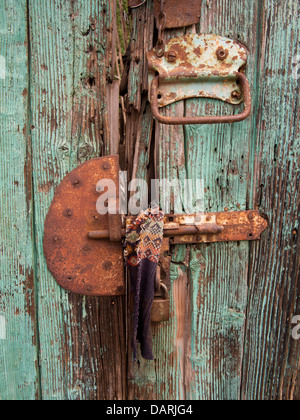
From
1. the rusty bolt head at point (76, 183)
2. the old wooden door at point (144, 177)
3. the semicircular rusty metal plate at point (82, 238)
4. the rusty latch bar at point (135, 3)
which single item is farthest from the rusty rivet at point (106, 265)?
the rusty latch bar at point (135, 3)

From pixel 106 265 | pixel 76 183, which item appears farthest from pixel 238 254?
pixel 76 183

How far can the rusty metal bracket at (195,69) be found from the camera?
2.31ft

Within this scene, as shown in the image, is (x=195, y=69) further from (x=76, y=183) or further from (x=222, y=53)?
(x=76, y=183)

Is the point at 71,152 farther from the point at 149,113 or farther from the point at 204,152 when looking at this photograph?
the point at 204,152

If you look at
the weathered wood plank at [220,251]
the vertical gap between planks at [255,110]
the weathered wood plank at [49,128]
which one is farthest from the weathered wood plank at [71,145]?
the vertical gap between planks at [255,110]

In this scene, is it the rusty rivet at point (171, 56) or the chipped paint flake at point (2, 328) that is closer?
the rusty rivet at point (171, 56)

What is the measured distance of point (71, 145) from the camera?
0.77 m

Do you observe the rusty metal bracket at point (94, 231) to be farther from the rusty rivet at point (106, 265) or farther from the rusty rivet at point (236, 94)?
the rusty rivet at point (236, 94)

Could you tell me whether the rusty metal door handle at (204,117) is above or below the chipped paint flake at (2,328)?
above

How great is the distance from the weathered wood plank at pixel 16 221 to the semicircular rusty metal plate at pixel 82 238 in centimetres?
7

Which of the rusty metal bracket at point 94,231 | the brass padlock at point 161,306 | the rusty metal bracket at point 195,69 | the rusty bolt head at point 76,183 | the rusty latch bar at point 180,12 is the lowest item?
the brass padlock at point 161,306

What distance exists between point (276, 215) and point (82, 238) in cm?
52

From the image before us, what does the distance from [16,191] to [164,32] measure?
1.73 feet

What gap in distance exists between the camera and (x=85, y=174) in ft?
2.55
